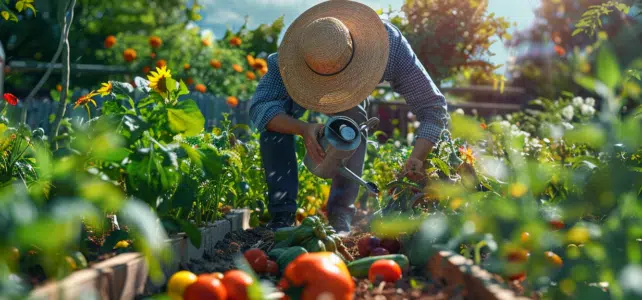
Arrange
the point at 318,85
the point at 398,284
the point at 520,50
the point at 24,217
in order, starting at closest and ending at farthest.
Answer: the point at 24,217 < the point at 398,284 < the point at 318,85 < the point at 520,50

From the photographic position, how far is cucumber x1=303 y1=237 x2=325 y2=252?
1.95 m

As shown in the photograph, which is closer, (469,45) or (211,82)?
(469,45)

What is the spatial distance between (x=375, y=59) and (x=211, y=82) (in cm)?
518

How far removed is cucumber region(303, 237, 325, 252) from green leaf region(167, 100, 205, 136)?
514 mm

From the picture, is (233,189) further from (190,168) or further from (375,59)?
(375,59)

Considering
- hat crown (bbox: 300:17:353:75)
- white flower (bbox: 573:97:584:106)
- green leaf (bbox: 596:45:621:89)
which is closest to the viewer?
green leaf (bbox: 596:45:621:89)

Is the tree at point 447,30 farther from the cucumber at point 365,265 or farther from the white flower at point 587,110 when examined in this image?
the cucumber at point 365,265

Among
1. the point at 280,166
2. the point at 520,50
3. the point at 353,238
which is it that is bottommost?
the point at 353,238

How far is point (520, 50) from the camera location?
1035cm

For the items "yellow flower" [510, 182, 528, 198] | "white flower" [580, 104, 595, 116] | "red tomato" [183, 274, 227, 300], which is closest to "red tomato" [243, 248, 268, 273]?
"red tomato" [183, 274, 227, 300]

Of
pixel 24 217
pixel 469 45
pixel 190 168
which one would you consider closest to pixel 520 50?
pixel 469 45

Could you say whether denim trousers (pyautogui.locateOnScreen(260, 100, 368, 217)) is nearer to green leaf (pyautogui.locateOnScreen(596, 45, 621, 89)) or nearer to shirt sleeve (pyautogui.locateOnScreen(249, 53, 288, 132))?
shirt sleeve (pyautogui.locateOnScreen(249, 53, 288, 132))

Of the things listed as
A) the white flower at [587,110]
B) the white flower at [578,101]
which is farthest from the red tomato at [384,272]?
the white flower at [578,101]

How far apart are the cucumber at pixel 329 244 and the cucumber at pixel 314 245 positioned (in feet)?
0.12
